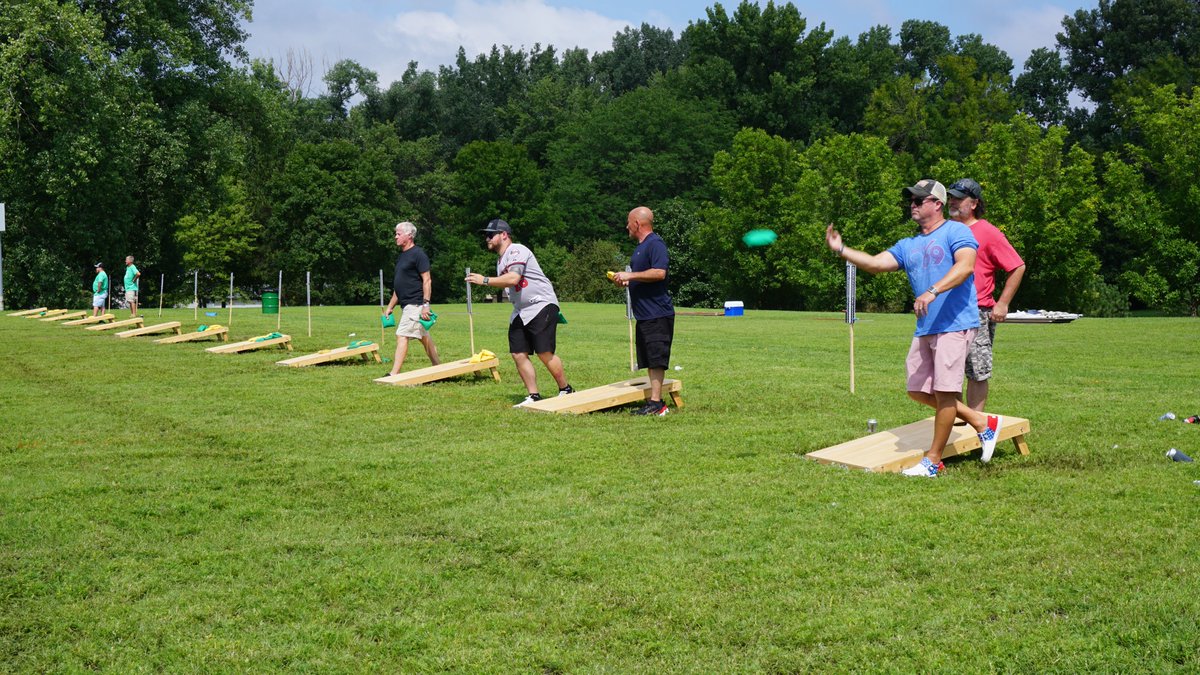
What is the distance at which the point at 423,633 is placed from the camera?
4.64 metres

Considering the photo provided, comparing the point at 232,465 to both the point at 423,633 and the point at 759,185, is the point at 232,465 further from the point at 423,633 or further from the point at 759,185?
the point at 759,185

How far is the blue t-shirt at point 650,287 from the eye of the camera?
10844mm

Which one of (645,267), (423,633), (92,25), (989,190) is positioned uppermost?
(92,25)

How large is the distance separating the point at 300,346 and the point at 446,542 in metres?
17.6

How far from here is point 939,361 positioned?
7453 mm

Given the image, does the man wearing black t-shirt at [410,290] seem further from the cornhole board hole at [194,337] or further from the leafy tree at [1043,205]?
the leafy tree at [1043,205]

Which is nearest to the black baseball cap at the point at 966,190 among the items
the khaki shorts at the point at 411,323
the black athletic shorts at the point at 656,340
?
the black athletic shorts at the point at 656,340

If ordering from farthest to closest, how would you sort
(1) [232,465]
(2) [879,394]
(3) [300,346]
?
(3) [300,346]
(2) [879,394]
(1) [232,465]

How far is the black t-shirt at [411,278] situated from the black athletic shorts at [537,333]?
3.26 meters

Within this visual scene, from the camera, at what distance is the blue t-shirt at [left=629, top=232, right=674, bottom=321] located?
10.8m

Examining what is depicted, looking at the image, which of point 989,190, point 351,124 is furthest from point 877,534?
point 351,124

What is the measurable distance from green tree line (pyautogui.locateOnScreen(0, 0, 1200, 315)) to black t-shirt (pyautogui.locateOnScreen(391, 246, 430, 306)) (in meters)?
31.3

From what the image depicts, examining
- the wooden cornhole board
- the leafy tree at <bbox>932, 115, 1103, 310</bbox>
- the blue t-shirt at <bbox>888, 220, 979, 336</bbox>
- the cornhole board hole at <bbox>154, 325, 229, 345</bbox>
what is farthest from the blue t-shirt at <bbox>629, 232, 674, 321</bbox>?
the leafy tree at <bbox>932, 115, 1103, 310</bbox>

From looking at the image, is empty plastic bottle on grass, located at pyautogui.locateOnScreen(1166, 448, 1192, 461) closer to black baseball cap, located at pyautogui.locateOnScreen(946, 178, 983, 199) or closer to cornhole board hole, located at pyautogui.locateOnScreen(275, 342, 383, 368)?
black baseball cap, located at pyautogui.locateOnScreen(946, 178, 983, 199)
